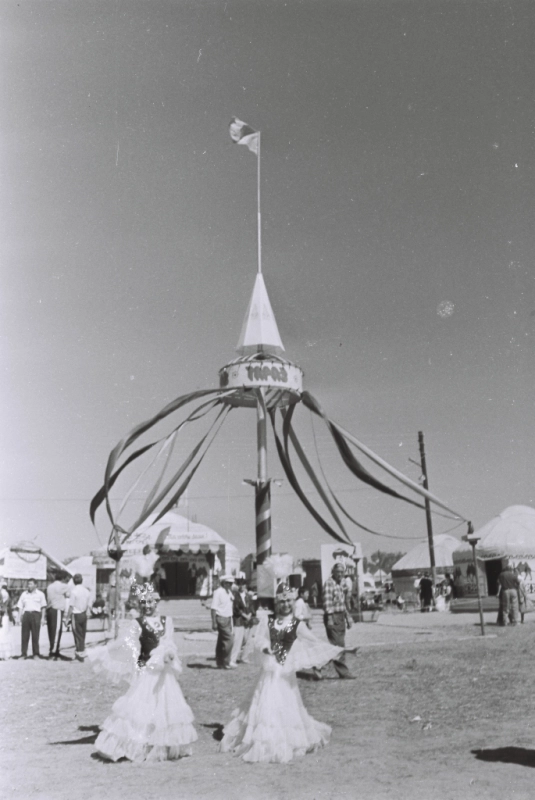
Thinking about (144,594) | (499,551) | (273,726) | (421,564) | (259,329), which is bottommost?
(273,726)

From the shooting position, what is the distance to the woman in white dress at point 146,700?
229 inches

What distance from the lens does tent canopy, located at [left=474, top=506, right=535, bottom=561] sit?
26.6 metres

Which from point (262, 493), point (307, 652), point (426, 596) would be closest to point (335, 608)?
point (262, 493)

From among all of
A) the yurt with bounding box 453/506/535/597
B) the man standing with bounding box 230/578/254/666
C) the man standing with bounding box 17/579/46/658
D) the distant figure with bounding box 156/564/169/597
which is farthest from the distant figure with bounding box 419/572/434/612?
the man standing with bounding box 17/579/46/658

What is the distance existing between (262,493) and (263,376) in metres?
2.01

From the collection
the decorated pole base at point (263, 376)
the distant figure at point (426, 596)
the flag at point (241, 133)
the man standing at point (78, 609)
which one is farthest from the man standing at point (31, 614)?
the distant figure at point (426, 596)

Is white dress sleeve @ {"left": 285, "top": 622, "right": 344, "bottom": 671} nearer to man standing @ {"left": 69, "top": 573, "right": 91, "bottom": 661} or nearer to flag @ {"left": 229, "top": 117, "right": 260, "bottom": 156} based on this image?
man standing @ {"left": 69, "top": 573, "right": 91, "bottom": 661}

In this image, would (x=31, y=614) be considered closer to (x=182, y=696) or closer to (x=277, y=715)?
(x=182, y=696)

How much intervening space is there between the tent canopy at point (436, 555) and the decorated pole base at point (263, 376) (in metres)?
26.0

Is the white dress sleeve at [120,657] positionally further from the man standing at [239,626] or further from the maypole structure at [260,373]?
the man standing at [239,626]

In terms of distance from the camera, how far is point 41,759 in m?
5.98

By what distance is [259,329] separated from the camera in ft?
42.3

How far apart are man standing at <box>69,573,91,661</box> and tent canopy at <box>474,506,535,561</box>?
16.7m

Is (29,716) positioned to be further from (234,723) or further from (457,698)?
(457,698)
